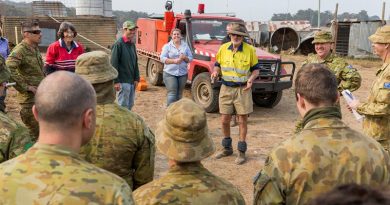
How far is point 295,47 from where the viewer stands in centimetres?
Result: 2178

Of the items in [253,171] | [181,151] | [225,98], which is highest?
[181,151]

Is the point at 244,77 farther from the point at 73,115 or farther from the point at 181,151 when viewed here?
the point at 73,115

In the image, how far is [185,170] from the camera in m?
1.97

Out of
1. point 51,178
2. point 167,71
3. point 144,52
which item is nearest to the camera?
point 51,178

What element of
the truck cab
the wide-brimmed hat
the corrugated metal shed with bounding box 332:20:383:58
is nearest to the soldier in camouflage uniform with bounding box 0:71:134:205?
the wide-brimmed hat

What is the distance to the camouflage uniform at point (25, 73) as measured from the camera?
4973 mm

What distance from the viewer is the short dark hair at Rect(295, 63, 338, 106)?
2.11 metres

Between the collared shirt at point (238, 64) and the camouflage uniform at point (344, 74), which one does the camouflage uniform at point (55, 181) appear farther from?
the collared shirt at point (238, 64)

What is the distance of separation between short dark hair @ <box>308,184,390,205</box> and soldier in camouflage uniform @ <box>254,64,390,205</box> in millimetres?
1070

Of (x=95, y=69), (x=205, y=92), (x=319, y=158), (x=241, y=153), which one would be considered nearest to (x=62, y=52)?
(x=241, y=153)

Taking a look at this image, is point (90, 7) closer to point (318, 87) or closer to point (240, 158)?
point (240, 158)

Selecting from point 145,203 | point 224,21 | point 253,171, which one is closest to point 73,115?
point 145,203

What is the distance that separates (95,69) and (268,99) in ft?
22.4

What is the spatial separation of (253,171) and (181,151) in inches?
146
